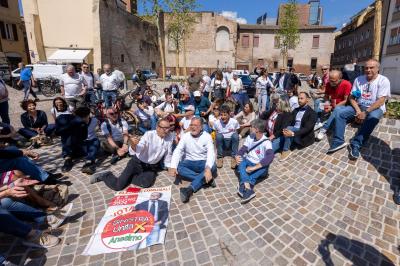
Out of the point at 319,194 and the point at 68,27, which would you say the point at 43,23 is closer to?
the point at 68,27

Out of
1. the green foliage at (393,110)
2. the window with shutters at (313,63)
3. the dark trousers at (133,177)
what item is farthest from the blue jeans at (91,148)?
the window with shutters at (313,63)

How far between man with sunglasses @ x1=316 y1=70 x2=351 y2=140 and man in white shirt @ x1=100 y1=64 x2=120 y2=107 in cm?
762

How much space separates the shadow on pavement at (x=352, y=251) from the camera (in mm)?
2963

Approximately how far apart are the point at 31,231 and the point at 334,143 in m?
5.77

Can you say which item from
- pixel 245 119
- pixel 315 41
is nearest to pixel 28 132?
pixel 245 119

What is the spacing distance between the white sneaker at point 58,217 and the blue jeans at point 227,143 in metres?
3.53

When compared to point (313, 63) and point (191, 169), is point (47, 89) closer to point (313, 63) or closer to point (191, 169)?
point (191, 169)

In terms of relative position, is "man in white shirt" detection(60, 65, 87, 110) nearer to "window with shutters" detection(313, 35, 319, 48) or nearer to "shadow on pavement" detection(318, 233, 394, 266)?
"shadow on pavement" detection(318, 233, 394, 266)

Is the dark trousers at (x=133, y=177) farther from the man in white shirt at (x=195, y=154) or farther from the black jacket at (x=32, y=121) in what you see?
the black jacket at (x=32, y=121)

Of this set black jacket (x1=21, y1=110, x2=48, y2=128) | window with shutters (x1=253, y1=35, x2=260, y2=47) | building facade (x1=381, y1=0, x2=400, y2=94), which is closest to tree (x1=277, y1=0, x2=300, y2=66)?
window with shutters (x1=253, y1=35, x2=260, y2=47)

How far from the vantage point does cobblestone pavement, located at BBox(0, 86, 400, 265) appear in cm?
305

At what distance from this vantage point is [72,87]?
736cm

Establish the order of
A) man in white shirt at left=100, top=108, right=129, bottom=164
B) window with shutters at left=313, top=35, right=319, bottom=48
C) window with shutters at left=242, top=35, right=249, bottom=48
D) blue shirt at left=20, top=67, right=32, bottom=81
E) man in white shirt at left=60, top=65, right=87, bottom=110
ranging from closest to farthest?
man in white shirt at left=100, top=108, right=129, bottom=164
man in white shirt at left=60, top=65, right=87, bottom=110
blue shirt at left=20, top=67, right=32, bottom=81
window with shutters at left=313, top=35, right=319, bottom=48
window with shutters at left=242, top=35, right=249, bottom=48

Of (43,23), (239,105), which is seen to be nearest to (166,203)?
(239,105)
